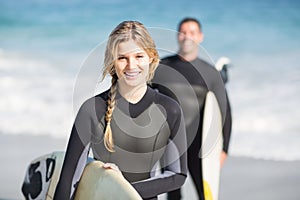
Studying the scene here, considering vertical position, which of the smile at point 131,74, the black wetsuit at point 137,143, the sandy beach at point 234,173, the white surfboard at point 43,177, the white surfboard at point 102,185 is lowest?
the sandy beach at point 234,173

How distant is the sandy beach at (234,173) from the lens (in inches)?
206

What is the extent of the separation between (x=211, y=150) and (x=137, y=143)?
1.17 metres

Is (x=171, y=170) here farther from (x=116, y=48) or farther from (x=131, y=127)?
(x=116, y=48)

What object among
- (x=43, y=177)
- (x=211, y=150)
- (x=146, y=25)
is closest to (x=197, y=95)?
(x=211, y=150)

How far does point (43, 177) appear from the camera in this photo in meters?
3.40

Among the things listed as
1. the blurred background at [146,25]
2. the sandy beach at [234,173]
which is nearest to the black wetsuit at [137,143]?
the sandy beach at [234,173]

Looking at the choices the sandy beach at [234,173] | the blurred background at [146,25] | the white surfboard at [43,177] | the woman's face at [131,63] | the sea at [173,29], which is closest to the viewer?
the woman's face at [131,63]

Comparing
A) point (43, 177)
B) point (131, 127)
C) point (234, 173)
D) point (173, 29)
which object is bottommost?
point (234, 173)

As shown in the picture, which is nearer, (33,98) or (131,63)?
(131,63)

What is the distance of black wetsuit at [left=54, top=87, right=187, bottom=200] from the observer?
2723mm

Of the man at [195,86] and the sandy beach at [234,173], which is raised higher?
the man at [195,86]

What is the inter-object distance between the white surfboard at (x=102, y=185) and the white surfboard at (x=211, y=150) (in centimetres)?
105

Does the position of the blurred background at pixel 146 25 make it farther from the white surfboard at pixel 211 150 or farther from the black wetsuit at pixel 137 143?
the black wetsuit at pixel 137 143

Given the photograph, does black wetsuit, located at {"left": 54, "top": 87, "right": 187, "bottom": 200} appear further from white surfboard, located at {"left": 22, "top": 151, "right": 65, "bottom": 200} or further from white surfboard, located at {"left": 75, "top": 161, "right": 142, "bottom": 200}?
white surfboard, located at {"left": 22, "top": 151, "right": 65, "bottom": 200}
